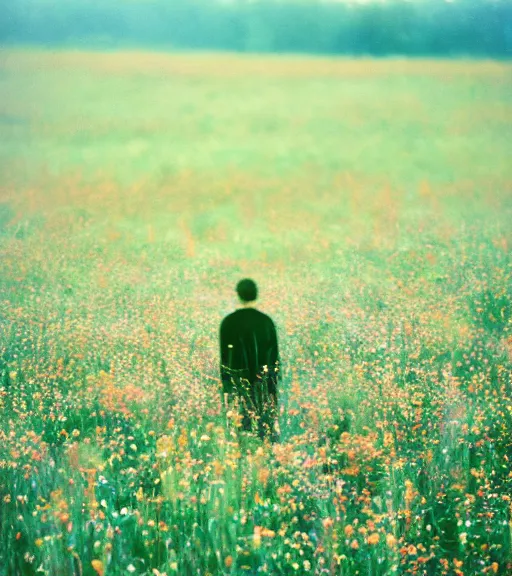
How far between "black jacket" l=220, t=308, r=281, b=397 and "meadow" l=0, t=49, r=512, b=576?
21cm

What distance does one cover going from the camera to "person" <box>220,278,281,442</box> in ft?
15.5

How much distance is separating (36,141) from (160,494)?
2.85 m

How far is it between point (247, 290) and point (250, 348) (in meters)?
1.05

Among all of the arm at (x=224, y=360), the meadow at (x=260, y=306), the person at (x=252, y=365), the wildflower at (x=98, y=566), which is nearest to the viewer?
the wildflower at (x=98, y=566)

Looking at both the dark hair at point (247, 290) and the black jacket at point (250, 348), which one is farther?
the dark hair at point (247, 290)

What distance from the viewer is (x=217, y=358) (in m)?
5.19

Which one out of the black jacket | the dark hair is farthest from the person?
the dark hair

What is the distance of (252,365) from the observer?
479 centimetres

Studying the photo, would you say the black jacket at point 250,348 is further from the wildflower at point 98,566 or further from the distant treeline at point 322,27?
the distant treeline at point 322,27

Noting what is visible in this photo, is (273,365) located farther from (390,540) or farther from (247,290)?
(390,540)

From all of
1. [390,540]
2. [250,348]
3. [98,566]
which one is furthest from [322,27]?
[98,566]

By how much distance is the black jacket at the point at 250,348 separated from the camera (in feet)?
15.6

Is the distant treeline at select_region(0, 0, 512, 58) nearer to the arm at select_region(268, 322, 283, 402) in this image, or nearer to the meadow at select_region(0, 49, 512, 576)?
the meadow at select_region(0, 49, 512, 576)

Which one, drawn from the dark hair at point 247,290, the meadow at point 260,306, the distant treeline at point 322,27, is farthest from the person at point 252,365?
the distant treeline at point 322,27
